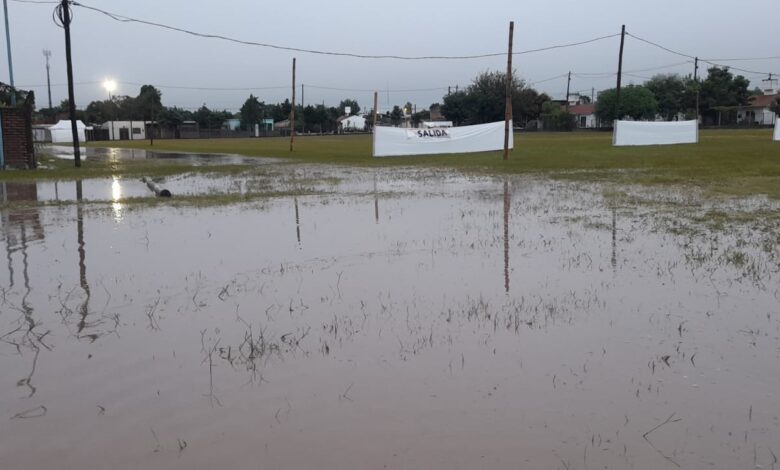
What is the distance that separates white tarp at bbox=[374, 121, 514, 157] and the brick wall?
50.2 feet

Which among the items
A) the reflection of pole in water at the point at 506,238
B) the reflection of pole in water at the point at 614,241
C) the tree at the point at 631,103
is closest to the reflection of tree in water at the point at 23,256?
the reflection of pole in water at the point at 506,238

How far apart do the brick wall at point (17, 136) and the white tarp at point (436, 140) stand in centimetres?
1531

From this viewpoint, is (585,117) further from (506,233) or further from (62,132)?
(506,233)

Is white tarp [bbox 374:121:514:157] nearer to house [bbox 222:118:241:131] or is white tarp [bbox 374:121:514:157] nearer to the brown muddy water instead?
the brown muddy water

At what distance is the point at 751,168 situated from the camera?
23.3 meters

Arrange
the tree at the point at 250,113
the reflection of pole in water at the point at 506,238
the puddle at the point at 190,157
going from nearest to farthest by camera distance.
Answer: the reflection of pole in water at the point at 506,238 < the puddle at the point at 190,157 < the tree at the point at 250,113

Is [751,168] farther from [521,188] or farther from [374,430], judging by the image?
[374,430]

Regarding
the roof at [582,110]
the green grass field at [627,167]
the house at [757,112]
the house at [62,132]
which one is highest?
the roof at [582,110]

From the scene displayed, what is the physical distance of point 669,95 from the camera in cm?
9406

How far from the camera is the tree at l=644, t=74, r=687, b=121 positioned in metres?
93.7

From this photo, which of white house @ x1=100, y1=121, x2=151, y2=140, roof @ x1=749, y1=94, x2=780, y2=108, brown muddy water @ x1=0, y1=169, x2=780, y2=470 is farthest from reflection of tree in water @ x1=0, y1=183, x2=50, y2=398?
white house @ x1=100, y1=121, x2=151, y2=140

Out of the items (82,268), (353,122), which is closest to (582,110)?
(353,122)

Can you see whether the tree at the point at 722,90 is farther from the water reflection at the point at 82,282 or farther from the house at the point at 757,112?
the water reflection at the point at 82,282

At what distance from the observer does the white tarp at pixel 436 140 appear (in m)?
36.0
